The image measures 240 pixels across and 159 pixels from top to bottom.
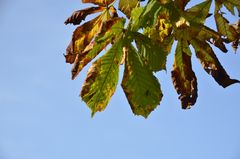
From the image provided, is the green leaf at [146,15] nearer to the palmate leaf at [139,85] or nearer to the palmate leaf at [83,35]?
the palmate leaf at [139,85]

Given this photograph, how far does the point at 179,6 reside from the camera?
5.29 ft

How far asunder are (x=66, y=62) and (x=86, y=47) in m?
0.13

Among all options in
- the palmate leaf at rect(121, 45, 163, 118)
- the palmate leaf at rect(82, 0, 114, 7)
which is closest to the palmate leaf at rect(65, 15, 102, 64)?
the palmate leaf at rect(82, 0, 114, 7)

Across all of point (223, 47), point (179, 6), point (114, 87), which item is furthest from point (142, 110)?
point (223, 47)

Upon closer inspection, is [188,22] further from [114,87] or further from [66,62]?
[66,62]

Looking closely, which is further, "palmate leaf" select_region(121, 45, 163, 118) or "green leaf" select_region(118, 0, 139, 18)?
"green leaf" select_region(118, 0, 139, 18)

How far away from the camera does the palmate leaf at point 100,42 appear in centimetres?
150

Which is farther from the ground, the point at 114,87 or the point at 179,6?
the point at 179,6

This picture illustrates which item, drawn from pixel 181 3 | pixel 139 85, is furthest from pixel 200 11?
pixel 139 85

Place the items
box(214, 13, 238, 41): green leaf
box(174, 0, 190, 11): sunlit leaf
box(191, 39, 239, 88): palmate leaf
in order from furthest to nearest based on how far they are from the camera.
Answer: box(214, 13, 238, 41): green leaf
box(191, 39, 239, 88): palmate leaf
box(174, 0, 190, 11): sunlit leaf

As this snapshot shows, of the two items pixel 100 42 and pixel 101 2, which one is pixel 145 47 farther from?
pixel 101 2

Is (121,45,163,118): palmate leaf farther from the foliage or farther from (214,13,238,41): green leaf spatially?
(214,13,238,41): green leaf

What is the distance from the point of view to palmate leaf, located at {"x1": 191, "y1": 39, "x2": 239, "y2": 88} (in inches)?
68.7

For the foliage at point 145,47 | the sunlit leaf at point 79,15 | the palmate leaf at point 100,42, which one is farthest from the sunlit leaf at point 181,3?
the sunlit leaf at point 79,15
